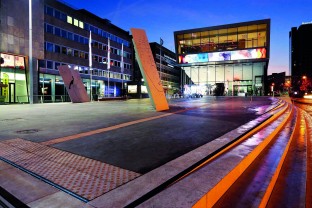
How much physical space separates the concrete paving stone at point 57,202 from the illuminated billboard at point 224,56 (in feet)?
150

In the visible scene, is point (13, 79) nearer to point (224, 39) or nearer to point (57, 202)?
point (57, 202)

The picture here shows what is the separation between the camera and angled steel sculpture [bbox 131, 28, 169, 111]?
14.8 m

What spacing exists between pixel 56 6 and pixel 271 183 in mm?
44664

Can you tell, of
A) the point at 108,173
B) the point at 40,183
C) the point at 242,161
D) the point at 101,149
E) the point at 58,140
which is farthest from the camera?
the point at 58,140

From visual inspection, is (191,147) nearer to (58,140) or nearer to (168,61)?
Result: (58,140)

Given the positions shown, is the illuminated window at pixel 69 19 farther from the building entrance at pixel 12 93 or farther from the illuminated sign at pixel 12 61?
the building entrance at pixel 12 93

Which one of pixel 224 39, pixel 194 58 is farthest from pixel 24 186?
pixel 224 39

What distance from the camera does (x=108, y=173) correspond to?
155 inches

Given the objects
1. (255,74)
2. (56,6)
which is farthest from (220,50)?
(56,6)

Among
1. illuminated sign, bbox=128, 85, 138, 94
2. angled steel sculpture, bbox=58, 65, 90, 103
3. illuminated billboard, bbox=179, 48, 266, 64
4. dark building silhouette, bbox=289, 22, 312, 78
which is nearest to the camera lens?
angled steel sculpture, bbox=58, 65, 90, 103

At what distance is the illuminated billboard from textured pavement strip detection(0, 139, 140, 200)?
44089mm

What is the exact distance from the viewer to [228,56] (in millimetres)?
45344

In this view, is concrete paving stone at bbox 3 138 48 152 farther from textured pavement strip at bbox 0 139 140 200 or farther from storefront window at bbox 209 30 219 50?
storefront window at bbox 209 30 219 50

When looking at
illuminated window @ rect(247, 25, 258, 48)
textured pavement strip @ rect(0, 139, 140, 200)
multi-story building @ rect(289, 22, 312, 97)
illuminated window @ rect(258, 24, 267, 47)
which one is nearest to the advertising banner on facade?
textured pavement strip @ rect(0, 139, 140, 200)
